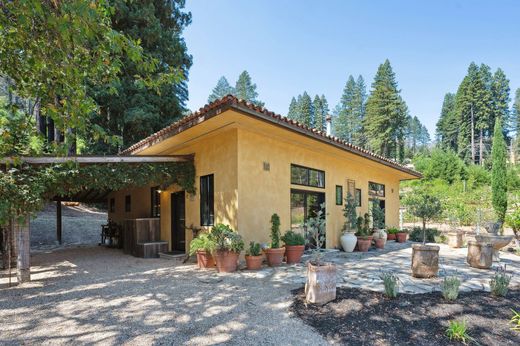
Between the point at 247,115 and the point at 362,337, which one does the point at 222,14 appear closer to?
the point at 247,115

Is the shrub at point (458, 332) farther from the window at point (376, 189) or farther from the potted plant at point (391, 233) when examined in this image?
the potted plant at point (391, 233)

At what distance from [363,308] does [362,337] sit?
2.42 feet

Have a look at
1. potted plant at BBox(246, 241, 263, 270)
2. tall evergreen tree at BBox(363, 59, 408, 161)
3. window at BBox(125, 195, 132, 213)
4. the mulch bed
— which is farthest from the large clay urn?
tall evergreen tree at BBox(363, 59, 408, 161)

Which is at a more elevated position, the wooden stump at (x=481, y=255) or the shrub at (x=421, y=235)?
the wooden stump at (x=481, y=255)

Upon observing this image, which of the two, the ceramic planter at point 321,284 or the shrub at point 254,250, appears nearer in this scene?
the ceramic planter at point 321,284

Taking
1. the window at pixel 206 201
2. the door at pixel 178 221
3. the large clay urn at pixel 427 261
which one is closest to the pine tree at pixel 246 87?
the door at pixel 178 221

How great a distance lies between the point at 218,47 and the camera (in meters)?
9.95

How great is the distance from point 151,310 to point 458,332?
369 cm

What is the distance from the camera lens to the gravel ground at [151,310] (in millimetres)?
3377

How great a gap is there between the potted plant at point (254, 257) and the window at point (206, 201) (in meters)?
1.49

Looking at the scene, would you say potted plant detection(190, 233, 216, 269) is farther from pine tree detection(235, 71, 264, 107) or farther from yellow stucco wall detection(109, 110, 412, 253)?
pine tree detection(235, 71, 264, 107)

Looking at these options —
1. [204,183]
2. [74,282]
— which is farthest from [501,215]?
[74,282]

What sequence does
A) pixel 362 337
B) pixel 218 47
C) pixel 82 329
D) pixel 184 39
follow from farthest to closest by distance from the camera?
pixel 184 39 → pixel 218 47 → pixel 82 329 → pixel 362 337

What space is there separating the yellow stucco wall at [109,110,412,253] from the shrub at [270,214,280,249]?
28 centimetres
